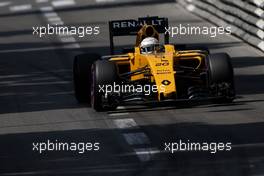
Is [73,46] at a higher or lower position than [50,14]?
higher

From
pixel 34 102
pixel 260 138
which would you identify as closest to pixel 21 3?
pixel 34 102

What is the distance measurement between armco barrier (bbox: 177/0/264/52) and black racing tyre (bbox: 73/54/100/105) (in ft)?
20.9

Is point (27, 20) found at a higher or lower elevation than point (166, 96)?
lower

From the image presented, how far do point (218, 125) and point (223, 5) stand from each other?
39.2 feet

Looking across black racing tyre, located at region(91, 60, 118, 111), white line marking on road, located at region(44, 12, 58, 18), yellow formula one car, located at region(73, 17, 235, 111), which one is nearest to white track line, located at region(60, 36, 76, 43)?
white line marking on road, located at region(44, 12, 58, 18)

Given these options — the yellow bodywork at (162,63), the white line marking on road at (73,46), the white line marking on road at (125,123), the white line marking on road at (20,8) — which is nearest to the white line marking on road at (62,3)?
the white line marking on road at (20,8)

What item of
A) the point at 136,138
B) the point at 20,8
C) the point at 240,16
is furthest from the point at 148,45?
the point at 20,8

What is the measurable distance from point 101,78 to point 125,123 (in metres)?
1.04

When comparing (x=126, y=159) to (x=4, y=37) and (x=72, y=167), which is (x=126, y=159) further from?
(x=4, y=37)

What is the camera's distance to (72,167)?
12.7 meters

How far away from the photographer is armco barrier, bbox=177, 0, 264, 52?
2350cm

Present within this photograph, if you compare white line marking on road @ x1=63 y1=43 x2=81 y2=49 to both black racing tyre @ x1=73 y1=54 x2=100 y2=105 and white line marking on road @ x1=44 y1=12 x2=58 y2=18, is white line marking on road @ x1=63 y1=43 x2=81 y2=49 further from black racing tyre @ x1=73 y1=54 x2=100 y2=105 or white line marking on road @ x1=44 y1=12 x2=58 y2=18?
black racing tyre @ x1=73 y1=54 x2=100 y2=105

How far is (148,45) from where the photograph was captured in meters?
17.2

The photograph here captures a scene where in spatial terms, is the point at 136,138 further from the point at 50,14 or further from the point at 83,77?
the point at 50,14
